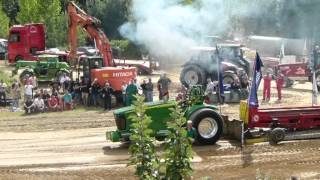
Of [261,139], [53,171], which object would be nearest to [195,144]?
[261,139]

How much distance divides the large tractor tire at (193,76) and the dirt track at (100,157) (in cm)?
782

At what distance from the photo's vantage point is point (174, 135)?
6.95 metres

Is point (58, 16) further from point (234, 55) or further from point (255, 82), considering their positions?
point (255, 82)

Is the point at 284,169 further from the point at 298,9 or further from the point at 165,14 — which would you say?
the point at 298,9

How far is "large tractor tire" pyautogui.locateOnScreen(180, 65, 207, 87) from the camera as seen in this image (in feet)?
85.9

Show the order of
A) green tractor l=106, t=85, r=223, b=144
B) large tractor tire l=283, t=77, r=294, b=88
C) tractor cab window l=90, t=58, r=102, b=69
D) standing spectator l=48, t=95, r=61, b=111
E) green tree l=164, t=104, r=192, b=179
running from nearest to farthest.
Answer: green tree l=164, t=104, r=192, b=179, green tractor l=106, t=85, r=223, b=144, standing spectator l=48, t=95, r=61, b=111, tractor cab window l=90, t=58, r=102, b=69, large tractor tire l=283, t=77, r=294, b=88

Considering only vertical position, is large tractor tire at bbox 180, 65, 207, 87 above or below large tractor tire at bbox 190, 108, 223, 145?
above

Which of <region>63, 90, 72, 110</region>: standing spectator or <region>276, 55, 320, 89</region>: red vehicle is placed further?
<region>276, 55, 320, 89</region>: red vehicle

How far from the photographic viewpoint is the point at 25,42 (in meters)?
37.2

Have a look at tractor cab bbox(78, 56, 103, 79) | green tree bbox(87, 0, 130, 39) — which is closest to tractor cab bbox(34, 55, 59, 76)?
tractor cab bbox(78, 56, 103, 79)

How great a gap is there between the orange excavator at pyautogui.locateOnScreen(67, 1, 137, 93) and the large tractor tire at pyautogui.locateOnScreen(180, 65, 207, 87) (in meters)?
2.57

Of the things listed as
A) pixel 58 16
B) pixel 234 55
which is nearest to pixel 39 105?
pixel 234 55

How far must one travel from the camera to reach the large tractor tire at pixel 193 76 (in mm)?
26172

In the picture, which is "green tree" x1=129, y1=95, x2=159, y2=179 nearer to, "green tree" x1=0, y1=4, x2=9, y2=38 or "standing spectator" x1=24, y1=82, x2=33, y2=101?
"standing spectator" x1=24, y1=82, x2=33, y2=101
